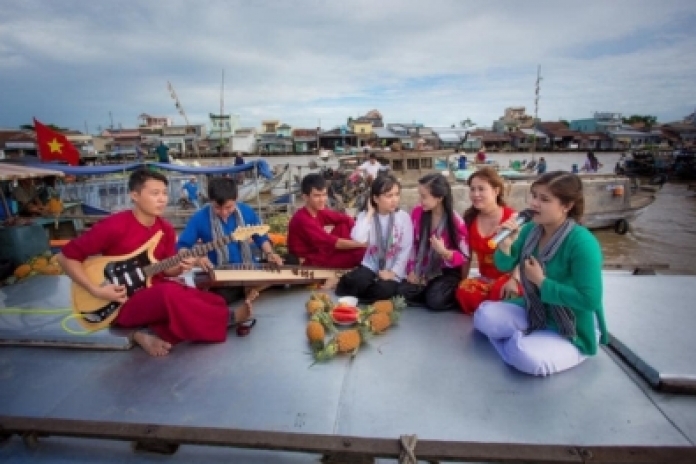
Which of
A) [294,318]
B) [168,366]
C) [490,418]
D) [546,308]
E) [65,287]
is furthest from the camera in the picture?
[65,287]

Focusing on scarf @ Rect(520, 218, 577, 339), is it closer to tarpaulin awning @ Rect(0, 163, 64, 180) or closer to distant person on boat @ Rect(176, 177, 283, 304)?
distant person on boat @ Rect(176, 177, 283, 304)

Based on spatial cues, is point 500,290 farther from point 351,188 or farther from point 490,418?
point 351,188

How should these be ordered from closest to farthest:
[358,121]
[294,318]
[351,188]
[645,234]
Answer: [294,318] < [645,234] < [351,188] < [358,121]

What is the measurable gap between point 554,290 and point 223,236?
2.67m

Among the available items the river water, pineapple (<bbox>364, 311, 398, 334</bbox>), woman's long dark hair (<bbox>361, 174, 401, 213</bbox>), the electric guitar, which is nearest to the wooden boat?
the river water

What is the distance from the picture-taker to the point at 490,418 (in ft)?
6.25

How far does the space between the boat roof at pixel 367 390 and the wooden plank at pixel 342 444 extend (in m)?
0.11

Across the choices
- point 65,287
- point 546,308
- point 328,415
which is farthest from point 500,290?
point 65,287

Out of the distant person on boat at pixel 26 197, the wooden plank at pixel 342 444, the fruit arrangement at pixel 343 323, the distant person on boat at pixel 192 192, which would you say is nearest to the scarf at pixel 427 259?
the fruit arrangement at pixel 343 323

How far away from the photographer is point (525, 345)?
7.24 ft

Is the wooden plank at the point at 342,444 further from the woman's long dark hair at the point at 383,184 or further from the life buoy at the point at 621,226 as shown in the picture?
the life buoy at the point at 621,226

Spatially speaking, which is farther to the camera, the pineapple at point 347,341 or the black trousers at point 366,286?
the black trousers at point 366,286

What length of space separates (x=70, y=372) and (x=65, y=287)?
191 centimetres

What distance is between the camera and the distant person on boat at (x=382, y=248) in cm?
340
